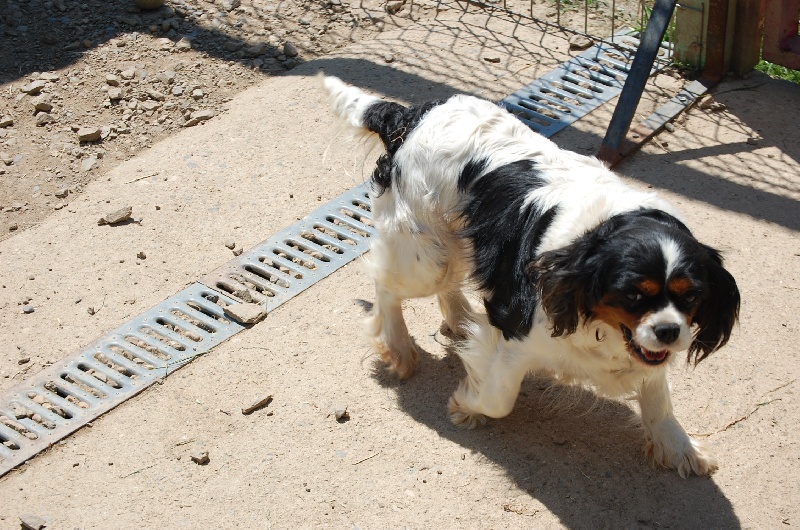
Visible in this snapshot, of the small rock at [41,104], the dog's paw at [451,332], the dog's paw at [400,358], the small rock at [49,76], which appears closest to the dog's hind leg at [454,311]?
the dog's paw at [451,332]

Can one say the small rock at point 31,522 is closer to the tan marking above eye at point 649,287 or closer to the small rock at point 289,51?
the tan marking above eye at point 649,287

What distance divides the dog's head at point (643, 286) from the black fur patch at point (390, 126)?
3.14 ft

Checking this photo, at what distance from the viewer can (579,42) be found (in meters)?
6.44

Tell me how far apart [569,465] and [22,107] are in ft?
14.7

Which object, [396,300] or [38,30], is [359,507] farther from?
[38,30]

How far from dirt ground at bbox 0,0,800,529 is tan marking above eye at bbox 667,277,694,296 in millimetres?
949

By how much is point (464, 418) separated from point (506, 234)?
2.84 feet

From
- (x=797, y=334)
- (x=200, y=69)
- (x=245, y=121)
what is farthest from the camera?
(x=200, y=69)

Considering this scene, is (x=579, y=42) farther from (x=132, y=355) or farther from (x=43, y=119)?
(x=132, y=355)

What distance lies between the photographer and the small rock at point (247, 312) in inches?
175

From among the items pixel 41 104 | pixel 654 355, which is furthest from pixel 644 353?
pixel 41 104

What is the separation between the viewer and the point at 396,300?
13.5 feet

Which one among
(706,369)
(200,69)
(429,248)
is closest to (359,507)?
(429,248)

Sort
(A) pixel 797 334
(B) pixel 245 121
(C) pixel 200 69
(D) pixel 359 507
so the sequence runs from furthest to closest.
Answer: (C) pixel 200 69 < (B) pixel 245 121 < (A) pixel 797 334 < (D) pixel 359 507
